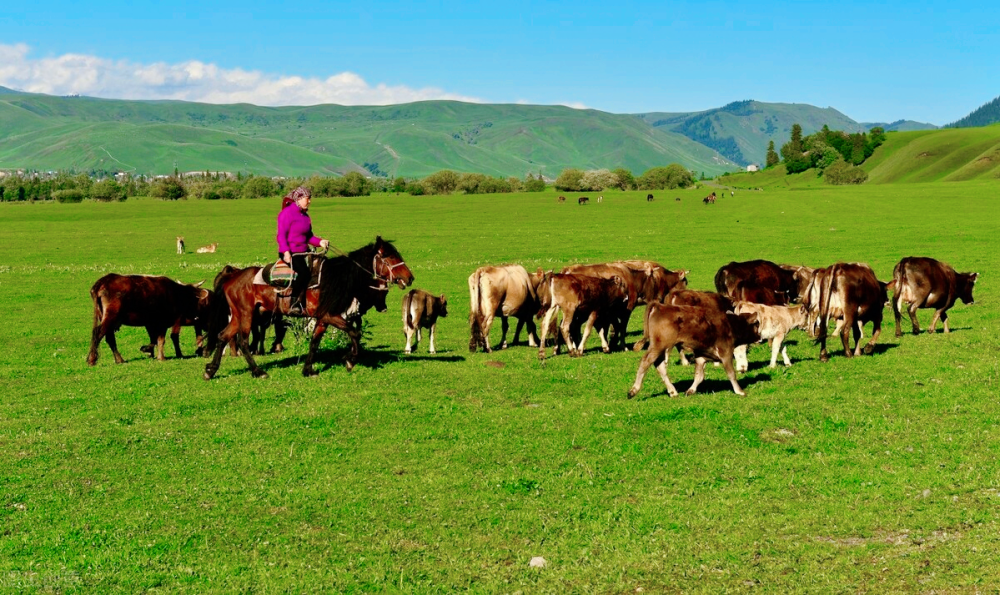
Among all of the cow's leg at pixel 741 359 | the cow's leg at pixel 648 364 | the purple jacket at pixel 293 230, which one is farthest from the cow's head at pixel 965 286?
the purple jacket at pixel 293 230

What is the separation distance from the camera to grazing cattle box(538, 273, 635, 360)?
19984mm

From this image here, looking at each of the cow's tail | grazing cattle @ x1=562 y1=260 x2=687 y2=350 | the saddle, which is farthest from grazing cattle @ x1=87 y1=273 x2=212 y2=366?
grazing cattle @ x1=562 y1=260 x2=687 y2=350

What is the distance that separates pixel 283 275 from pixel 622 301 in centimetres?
846

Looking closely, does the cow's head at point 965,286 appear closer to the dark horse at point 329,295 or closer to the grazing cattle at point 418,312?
the grazing cattle at point 418,312

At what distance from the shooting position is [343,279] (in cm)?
1714

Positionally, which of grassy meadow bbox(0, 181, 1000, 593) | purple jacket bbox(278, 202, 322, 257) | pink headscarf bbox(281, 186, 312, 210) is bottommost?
grassy meadow bbox(0, 181, 1000, 593)

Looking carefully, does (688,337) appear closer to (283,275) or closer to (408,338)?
(283,275)

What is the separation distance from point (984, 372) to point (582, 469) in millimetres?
9379

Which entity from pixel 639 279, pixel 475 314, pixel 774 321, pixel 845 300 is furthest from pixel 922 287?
pixel 475 314

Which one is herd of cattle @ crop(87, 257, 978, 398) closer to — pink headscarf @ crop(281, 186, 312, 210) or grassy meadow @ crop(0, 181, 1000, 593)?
grassy meadow @ crop(0, 181, 1000, 593)

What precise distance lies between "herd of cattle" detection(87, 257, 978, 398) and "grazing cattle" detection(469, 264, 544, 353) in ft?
0.09

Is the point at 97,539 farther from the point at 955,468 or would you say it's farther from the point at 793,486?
the point at 955,468

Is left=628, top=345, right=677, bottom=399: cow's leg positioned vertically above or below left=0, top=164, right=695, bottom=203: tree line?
below

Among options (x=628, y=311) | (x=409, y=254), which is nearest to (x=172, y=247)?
(x=409, y=254)
